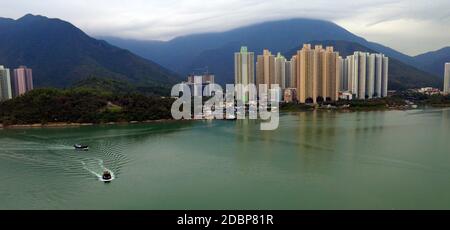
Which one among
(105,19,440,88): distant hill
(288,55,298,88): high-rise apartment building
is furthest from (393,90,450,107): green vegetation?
(105,19,440,88): distant hill

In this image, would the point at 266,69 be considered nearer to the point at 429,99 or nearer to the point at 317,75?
the point at 317,75

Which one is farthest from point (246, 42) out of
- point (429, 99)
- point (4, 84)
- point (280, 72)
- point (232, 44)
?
point (4, 84)

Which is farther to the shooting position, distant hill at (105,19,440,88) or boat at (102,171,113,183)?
distant hill at (105,19,440,88)

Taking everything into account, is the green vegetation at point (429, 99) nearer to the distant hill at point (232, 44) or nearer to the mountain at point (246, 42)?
the distant hill at point (232, 44)

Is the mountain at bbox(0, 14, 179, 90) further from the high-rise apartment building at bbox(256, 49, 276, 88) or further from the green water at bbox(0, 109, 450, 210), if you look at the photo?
the green water at bbox(0, 109, 450, 210)

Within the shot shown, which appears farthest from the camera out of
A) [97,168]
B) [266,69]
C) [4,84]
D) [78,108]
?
[266,69]
